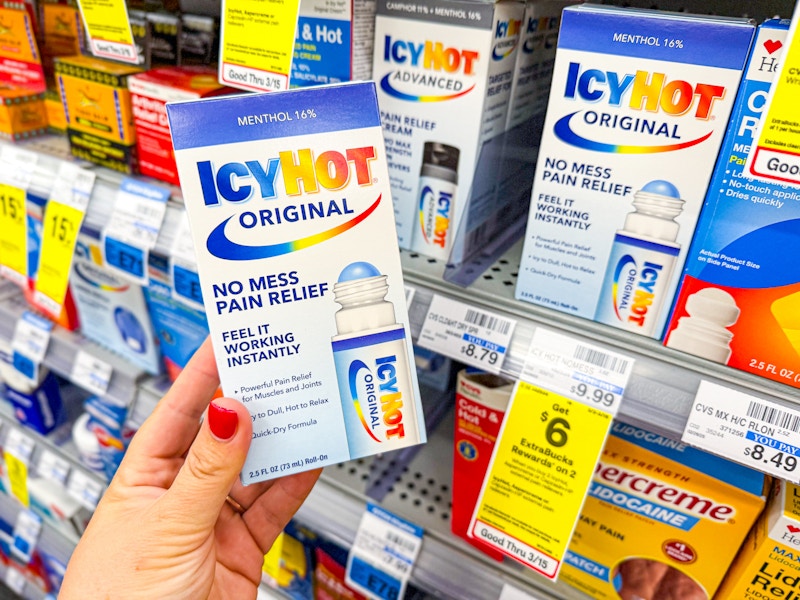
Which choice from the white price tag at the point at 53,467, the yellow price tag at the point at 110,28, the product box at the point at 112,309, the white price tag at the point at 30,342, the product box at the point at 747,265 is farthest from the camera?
the white price tag at the point at 53,467

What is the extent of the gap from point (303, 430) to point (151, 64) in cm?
93

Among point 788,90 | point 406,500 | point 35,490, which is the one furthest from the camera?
point 35,490

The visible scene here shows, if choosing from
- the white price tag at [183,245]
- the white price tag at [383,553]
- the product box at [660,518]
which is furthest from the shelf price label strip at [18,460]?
the product box at [660,518]

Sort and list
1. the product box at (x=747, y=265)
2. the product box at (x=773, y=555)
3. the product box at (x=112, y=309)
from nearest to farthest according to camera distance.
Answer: the product box at (x=747, y=265) → the product box at (x=773, y=555) → the product box at (x=112, y=309)

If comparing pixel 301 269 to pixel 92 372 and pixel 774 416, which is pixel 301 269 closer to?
pixel 774 416

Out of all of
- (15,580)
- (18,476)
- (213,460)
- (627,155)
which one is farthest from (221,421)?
(15,580)

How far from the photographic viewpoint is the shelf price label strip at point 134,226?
105 cm

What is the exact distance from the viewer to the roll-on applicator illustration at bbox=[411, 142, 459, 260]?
2.82ft

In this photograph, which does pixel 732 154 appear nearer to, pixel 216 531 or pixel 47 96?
pixel 216 531

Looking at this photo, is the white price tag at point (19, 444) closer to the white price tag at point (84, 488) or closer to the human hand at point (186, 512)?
the white price tag at point (84, 488)

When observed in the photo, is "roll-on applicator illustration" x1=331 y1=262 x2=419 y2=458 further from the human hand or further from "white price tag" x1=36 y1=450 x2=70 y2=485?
"white price tag" x1=36 y1=450 x2=70 y2=485

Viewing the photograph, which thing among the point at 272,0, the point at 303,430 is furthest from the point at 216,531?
the point at 272,0

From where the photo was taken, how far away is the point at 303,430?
674 mm

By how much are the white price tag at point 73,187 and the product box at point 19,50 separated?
357mm
